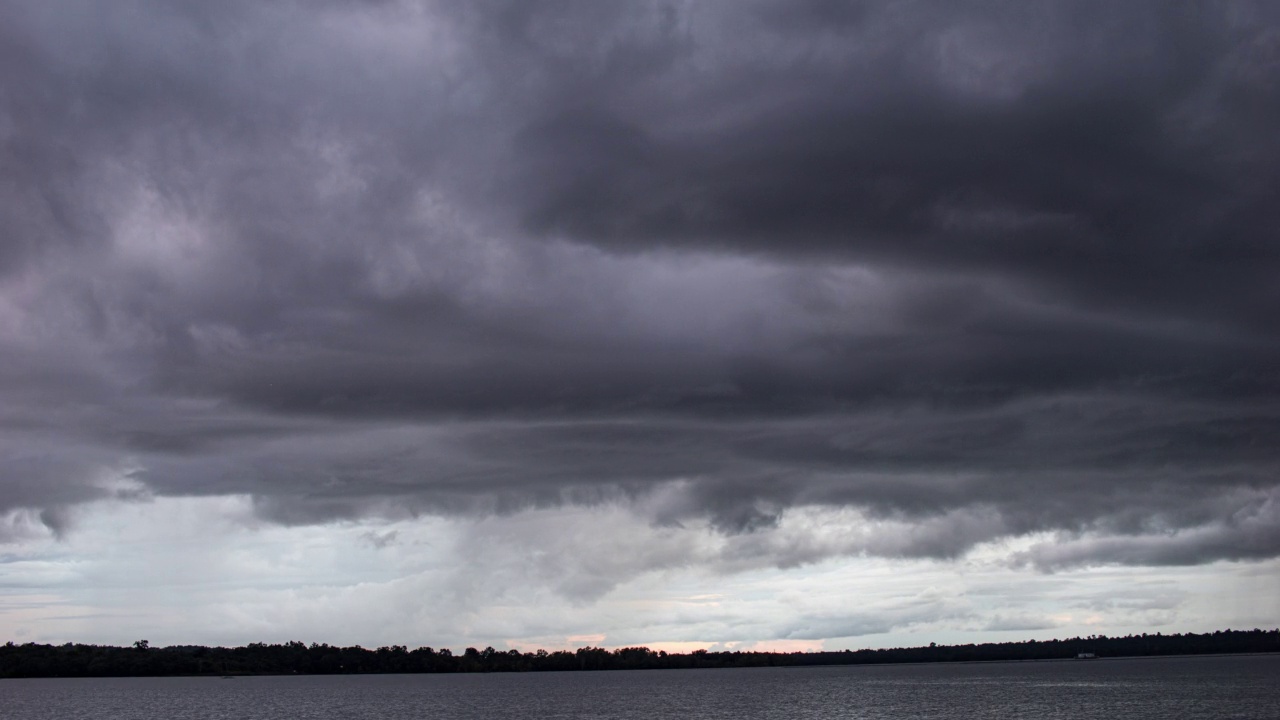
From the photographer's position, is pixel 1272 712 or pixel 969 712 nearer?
pixel 1272 712

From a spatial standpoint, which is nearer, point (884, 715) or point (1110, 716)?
point (1110, 716)

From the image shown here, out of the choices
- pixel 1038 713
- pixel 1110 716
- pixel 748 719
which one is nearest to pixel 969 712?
pixel 1038 713

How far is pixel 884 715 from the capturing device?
652ft

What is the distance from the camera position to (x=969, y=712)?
199 m

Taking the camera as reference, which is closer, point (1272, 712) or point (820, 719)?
point (1272, 712)

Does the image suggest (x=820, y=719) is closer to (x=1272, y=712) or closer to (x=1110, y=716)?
(x=1110, y=716)

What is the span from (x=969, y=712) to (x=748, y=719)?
38858 mm

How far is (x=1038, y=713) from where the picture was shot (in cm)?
19112

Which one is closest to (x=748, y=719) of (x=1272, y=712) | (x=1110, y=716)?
(x=1110, y=716)

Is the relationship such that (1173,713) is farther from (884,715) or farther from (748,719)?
(748,719)

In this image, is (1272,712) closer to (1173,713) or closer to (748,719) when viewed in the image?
(1173,713)

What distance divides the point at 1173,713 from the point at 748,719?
6807cm

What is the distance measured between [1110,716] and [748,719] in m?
58.2

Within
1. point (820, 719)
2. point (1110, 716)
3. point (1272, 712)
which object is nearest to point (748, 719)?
point (820, 719)
